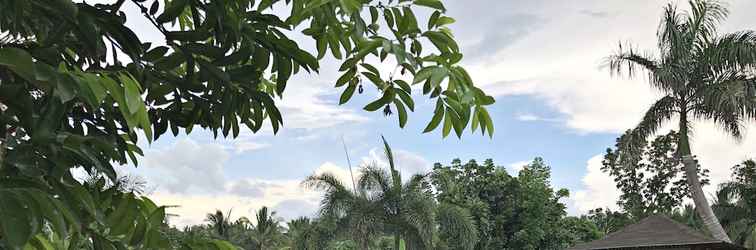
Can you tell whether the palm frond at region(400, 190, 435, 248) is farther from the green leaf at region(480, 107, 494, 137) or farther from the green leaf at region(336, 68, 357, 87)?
the green leaf at region(480, 107, 494, 137)

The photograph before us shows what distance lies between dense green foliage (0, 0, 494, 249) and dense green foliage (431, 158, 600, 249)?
2493 centimetres

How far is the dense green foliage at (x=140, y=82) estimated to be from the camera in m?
1.17

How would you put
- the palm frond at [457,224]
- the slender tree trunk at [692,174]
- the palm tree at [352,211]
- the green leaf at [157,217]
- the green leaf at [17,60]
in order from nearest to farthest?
the green leaf at [17,60] → the green leaf at [157,217] → the slender tree trunk at [692,174] → the palm tree at [352,211] → the palm frond at [457,224]

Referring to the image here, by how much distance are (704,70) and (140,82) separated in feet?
61.3

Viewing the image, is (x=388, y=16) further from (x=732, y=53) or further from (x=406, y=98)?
(x=732, y=53)

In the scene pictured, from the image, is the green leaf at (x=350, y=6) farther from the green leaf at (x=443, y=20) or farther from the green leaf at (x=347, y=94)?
the green leaf at (x=347, y=94)

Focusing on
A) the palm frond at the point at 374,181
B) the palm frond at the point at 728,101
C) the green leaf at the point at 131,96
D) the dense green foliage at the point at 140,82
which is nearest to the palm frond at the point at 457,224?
the palm frond at the point at 374,181

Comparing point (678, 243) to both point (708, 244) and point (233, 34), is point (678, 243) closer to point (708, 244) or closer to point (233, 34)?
point (708, 244)

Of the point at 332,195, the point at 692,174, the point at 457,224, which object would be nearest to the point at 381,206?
the point at 332,195

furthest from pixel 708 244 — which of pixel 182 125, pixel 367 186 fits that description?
pixel 182 125

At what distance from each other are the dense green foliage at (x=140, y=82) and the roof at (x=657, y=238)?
17.9 m

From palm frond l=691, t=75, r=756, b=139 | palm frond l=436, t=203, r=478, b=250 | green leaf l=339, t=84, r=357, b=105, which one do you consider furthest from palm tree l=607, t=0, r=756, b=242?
green leaf l=339, t=84, r=357, b=105

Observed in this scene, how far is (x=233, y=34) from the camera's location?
164cm

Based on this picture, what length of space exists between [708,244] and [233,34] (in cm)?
1818
